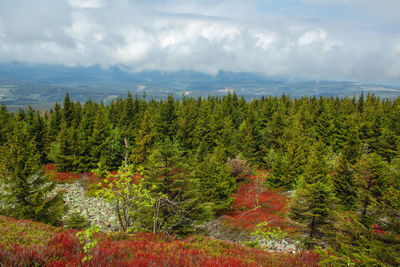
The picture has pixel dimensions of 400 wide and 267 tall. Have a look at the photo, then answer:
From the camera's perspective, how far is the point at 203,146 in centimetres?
4481

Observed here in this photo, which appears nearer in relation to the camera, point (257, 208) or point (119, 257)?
point (119, 257)

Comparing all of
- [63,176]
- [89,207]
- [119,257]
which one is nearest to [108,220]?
[89,207]

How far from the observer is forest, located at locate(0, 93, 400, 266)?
9305 millimetres

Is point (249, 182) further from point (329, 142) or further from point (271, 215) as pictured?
point (329, 142)

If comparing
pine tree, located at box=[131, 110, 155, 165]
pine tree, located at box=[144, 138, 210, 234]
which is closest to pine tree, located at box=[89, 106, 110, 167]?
pine tree, located at box=[131, 110, 155, 165]

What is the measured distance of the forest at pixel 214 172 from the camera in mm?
9305

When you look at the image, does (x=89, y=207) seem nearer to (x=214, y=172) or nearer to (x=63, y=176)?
(x=63, y=176)

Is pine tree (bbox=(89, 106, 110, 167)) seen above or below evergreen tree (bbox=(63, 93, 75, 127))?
below

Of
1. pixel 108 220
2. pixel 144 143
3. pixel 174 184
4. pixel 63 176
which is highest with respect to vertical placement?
pixel 174 184

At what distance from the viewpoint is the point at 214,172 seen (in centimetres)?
2700

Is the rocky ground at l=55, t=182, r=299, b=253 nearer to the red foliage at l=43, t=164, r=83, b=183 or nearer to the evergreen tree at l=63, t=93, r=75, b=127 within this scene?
the red foliage at l=43, t=164, r=83, b=183

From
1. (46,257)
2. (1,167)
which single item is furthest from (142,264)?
(1,167)

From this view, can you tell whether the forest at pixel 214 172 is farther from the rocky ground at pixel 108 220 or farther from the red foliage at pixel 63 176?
the rocky ground at pixel 108 220

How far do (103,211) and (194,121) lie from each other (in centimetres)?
2704
